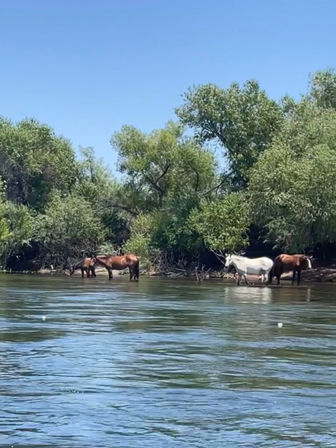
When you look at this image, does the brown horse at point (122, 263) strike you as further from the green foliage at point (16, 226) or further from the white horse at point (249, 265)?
the green foliage at point (16, 226)

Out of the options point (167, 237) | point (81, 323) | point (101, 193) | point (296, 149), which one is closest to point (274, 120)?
point (296, 149)

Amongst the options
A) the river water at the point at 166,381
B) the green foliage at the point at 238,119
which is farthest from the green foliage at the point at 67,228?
the river water at the point at 166,381

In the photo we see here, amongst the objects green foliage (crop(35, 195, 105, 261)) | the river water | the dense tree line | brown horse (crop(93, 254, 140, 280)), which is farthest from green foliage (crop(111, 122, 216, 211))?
the river water

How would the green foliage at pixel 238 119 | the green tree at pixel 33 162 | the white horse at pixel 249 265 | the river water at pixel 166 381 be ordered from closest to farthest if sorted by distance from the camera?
the river water at pixel 166 381 < the white horse at pixel 249 265 < the green foliage at pixel 238 119 < the green tree at pixel 33 162

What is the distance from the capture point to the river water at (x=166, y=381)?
29.9 feet

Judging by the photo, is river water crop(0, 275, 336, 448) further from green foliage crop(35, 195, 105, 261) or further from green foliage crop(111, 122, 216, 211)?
green foliage crop(35, 195, 105, 261)

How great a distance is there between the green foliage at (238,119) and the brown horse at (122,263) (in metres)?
16.4

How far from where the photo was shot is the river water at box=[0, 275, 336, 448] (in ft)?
29.9

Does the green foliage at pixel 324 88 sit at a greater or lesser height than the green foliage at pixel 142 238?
greater

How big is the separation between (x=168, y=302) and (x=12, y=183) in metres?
58.8

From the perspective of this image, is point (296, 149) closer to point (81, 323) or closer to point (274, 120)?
point (274, 120)

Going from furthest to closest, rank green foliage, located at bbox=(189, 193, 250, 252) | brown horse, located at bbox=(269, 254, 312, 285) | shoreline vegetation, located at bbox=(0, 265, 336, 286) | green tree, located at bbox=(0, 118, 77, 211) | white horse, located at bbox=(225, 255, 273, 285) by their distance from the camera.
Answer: green tree, located at bbox=(0, 118, 77, 211), green foliage, located at bbox=(189, 193, 250, 252), shoreline vegetation, located at bbox=(0, 265, 336, 286), brown horse, located at bbox=(269, 254, 312, 285), white horse, located at bbox=(225, 255, 273, 285)

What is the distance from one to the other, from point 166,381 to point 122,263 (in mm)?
46448

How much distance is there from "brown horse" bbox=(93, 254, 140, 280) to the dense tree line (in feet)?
29.6
